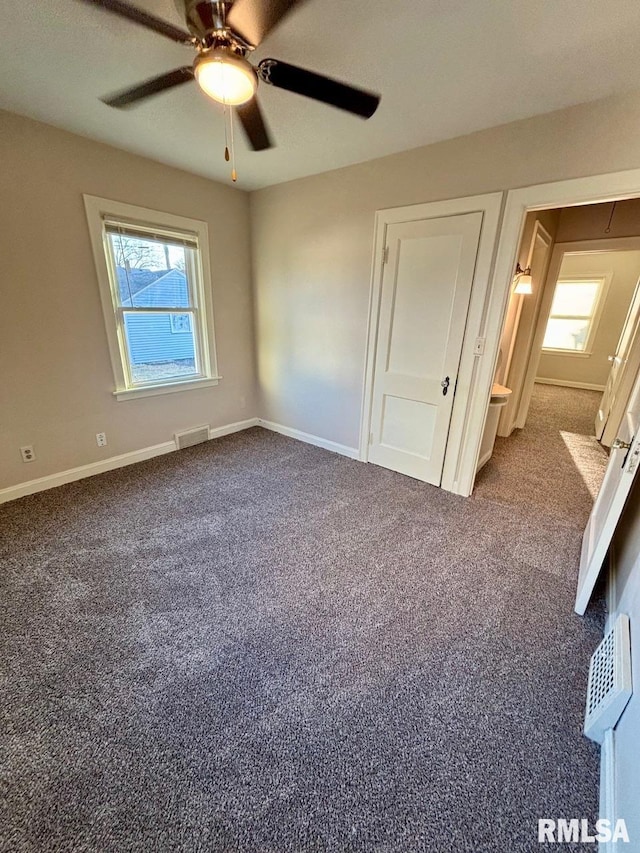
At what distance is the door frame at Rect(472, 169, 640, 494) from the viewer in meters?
1.89

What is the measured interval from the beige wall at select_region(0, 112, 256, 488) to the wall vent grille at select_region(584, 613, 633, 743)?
351 cm

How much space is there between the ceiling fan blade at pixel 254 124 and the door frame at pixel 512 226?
1566mm

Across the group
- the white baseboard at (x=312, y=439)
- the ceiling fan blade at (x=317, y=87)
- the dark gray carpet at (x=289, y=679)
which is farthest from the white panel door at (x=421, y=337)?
the ceiling fan blade at (x=317, y=87)

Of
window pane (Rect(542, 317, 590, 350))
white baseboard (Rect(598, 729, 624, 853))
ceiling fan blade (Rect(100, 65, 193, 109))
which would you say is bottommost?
white baseboard (Rect(598, 729, 624, 853))

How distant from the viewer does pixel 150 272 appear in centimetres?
305

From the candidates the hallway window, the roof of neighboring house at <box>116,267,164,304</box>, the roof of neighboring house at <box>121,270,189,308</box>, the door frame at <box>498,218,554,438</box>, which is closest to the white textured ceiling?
the roof of neighboring house at <box>116,267,164,304</box>

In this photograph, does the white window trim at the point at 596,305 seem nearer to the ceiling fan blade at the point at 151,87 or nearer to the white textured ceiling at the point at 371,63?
the white textured ceiling at the point at 371,63

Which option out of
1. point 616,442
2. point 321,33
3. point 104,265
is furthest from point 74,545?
point 616,442

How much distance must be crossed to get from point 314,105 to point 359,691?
2.98 m

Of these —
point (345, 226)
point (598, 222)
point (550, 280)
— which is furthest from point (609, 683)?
point (598, 222)

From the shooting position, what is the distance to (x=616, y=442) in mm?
1727

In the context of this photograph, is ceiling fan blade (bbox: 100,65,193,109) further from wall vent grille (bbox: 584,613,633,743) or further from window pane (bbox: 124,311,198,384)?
wall vent grille (bbox: 584,613,633,743)

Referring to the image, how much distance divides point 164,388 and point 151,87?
227 centimetres

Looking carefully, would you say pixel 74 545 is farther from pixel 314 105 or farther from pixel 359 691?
pixel 314 105
